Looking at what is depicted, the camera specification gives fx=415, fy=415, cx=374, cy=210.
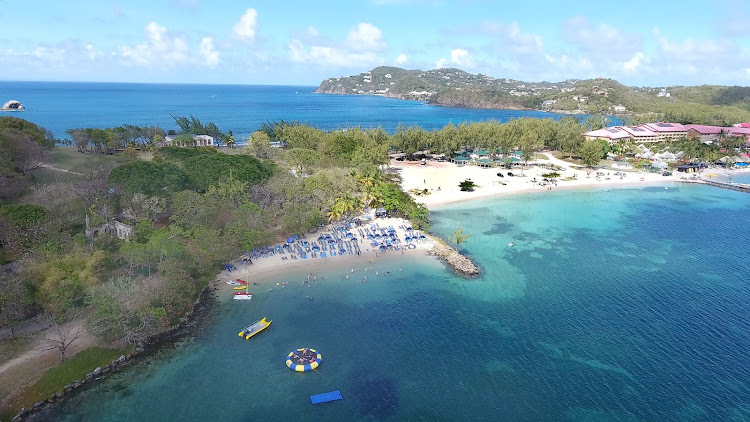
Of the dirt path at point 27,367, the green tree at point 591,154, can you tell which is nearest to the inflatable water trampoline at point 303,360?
the dirt path at point 27,367

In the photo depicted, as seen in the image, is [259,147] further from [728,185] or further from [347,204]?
[728,185]

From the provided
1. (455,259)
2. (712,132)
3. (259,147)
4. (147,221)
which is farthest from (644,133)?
(147,221)

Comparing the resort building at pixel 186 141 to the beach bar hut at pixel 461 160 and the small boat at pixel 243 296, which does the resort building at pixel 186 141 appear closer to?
the beach bar hut at pixel 461 160

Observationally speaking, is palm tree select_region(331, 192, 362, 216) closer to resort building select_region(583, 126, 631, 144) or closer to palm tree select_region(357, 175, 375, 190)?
palm tree select_region(357, 175, 375, 190)

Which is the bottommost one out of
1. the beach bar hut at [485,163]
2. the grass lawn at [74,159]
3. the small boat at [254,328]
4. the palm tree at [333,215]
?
the small boat at [254,328]

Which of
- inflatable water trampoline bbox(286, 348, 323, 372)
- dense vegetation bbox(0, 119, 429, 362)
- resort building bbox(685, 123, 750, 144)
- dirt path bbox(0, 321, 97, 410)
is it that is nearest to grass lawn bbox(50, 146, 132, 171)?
dense vegetation bbox(0, 119, 429, 362)
